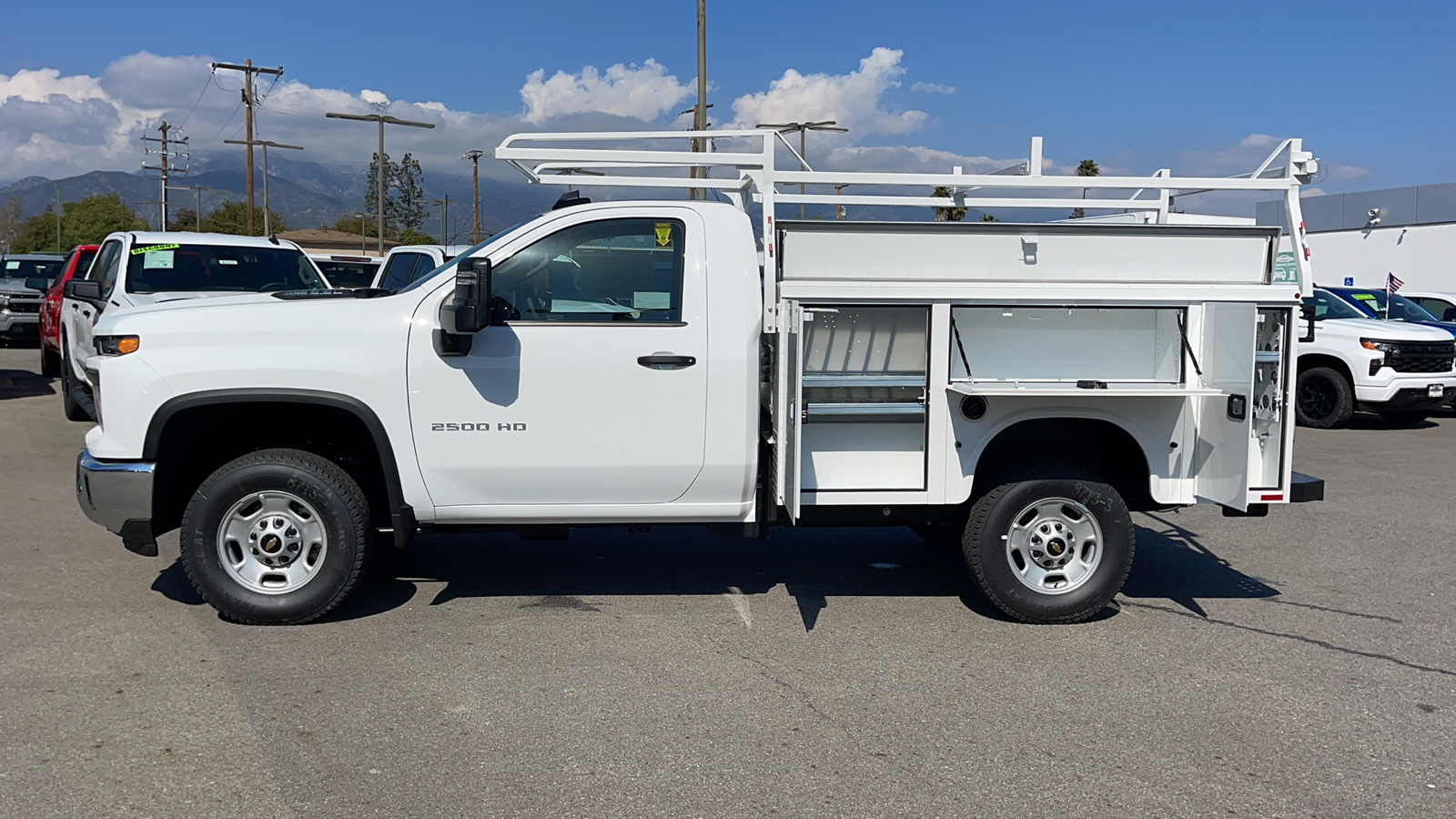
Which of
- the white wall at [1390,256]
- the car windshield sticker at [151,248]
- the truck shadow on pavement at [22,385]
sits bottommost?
the truck shadow on pavement at [22,385]

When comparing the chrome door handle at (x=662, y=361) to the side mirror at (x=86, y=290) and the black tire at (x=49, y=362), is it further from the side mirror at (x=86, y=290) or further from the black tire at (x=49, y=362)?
the black tire at (x=49, y=362)

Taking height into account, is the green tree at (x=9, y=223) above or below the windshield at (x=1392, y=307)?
above

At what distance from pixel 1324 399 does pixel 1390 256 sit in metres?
22.4

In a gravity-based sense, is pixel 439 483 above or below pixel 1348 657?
above

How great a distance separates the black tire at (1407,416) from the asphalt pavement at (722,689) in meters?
9.54

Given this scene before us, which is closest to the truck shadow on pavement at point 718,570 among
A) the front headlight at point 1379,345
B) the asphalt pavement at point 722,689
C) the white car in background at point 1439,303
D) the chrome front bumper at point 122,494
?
the asphalt pavement at point 722,689

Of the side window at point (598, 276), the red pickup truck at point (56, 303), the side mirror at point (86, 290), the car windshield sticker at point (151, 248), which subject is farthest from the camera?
the red pickup truck at point (56, 303)

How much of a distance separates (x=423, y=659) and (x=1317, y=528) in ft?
21.0

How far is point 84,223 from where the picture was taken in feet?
355

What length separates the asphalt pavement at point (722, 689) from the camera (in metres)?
3.90

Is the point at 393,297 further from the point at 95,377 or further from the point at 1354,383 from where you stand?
the point at 1354,383

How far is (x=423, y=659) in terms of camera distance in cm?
518

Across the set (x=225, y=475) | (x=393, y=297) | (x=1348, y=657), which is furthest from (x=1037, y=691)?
(x=225, y=475)

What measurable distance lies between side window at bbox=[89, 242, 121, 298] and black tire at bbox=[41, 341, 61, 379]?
211 inches
